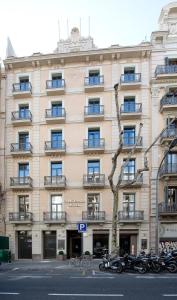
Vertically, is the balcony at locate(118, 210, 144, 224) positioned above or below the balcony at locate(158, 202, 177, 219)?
below

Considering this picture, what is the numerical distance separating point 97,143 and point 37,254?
11.6 meters

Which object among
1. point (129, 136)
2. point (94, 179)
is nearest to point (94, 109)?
point (129, 136)

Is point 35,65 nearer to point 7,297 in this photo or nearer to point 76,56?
point 76,56

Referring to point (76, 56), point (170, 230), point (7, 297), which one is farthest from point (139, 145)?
point (7, 297)

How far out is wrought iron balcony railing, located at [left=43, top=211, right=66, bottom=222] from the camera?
33969 mm

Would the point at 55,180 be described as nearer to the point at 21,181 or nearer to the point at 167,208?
the point at 21,181

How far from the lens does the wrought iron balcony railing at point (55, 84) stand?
35.8 m

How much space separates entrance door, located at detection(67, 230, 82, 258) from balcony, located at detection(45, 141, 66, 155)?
7.48 meters

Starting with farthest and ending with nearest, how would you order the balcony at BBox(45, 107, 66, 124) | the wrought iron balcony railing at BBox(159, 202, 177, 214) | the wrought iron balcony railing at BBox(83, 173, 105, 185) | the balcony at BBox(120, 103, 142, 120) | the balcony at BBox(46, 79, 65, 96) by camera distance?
the balcony at BBox(46, 79, 65, 96) → the balcony at BBox(45, 107, 66, 124) → the balcony at BBox(120, 103, 142, 120) → the wrought iron balcony railing at BBox(83, 173, 105, 185) → the wrought iron balcony railing at BBox(159, 202, 177, 214)

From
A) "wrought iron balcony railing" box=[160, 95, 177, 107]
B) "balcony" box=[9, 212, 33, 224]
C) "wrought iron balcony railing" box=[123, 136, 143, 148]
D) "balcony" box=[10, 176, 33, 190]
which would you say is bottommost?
"balcony" box=[9, 212, 33, 224]

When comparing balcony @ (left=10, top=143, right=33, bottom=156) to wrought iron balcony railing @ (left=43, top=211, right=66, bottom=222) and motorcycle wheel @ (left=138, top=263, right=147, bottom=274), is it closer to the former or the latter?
wrought iron balcony railing @ (left=43, top=211, right=66, bottom=222)

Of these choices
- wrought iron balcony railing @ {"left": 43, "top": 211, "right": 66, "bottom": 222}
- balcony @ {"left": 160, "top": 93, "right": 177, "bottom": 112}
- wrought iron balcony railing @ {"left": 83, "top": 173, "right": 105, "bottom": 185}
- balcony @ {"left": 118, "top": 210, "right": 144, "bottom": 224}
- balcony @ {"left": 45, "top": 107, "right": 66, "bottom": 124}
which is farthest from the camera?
balcony @ {"left": 45, "top": 107, "right": 66, "bottom": 124}

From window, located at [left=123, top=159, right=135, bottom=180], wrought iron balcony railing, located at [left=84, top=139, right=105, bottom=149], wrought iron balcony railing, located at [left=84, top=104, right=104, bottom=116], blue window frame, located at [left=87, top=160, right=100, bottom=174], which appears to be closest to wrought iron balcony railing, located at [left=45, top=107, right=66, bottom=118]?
wrought iron balcony railing, located at [left=84, top=104, right=104, bottom=116]

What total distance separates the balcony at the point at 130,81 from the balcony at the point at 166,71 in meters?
1.78
